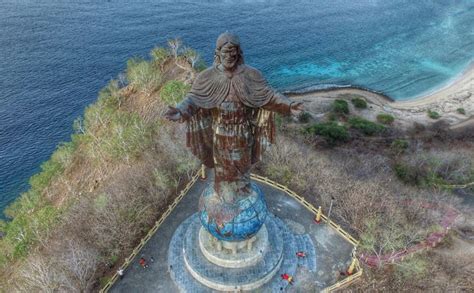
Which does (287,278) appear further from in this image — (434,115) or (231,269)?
(434,115)

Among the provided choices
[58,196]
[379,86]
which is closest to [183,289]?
[58,196]

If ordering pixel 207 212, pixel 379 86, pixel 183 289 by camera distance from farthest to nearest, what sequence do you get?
pixel 379 86 → pixel 183 289 → pixel 207 212

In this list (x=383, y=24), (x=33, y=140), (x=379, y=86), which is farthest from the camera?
(x=383, y=24)

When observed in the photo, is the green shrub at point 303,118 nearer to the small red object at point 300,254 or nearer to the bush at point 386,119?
the bush at point 386,119

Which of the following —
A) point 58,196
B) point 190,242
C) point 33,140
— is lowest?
point 58,196

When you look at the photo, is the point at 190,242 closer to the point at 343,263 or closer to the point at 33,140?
→ the point at 343,263

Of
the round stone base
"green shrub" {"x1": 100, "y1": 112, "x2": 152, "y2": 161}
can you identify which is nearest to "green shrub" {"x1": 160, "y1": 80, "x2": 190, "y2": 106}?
"green shrub" {"x1": 100, "y1": 112, "x2": 152, "y2": 161}

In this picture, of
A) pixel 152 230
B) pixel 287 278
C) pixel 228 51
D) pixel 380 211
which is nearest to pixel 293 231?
pixel 287 278
